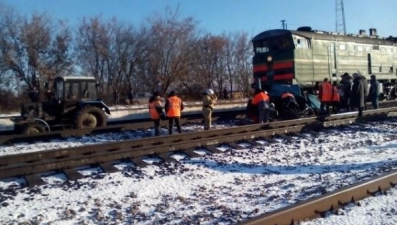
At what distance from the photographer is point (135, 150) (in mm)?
8172

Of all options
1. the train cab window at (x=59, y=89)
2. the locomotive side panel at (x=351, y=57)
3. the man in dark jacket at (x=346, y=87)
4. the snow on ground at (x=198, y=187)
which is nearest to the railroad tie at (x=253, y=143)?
the snow on ground at (x=198, y=187)

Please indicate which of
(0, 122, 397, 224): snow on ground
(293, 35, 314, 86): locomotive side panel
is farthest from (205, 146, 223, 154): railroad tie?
(293, 35, 314, 86): locomotive side panel

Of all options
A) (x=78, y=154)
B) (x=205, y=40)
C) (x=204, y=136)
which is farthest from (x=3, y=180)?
(x=205, y=40)

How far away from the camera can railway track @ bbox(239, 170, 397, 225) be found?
4.26 m

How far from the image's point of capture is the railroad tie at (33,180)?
6417 millimetres

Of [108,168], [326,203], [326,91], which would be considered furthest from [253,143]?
[326,91]

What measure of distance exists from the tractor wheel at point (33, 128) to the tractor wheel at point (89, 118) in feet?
3.82

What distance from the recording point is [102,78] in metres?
45.4

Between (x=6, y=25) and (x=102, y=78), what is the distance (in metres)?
11.4

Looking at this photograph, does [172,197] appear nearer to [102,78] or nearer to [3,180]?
[3,180]

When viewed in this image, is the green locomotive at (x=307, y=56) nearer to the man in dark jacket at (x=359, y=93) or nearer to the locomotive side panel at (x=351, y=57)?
the locomotive side panel at (x=351, y=57)

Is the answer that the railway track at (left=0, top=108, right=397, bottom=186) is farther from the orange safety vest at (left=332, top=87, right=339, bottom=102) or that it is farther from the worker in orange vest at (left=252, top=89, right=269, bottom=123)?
the orange safety vest at (left=332, top=87, right=339, bottom=102)

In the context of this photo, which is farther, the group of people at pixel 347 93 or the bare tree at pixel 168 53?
the bare tree at pixel 168 53

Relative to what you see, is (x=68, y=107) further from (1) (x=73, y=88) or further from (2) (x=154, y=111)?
(2) (x=154, y=111)
